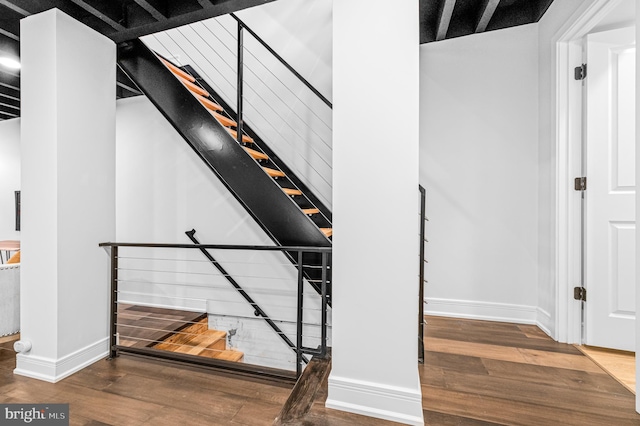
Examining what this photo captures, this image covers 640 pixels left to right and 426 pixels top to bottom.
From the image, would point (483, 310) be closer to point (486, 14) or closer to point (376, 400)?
point (376, 400)

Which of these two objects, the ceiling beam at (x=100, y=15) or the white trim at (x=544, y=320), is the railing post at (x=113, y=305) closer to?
the ceiling beam at (x=100, y=15)

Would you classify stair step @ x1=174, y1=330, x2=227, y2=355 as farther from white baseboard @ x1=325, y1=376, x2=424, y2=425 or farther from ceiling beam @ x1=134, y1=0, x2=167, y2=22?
ceiling beam @ x1=134, y1=0, x2=167, y2=22

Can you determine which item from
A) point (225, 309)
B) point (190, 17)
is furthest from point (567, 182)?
point (225, 309)

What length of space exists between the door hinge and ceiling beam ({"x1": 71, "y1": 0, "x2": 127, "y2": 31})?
3276 mm

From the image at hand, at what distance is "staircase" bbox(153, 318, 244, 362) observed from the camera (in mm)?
2971

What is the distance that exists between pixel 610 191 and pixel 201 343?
3.58m

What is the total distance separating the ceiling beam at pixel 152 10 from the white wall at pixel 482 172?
214 centimetres

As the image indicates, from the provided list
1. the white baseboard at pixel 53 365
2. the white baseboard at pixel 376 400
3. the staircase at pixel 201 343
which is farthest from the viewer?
the staircase at pixel 201 343

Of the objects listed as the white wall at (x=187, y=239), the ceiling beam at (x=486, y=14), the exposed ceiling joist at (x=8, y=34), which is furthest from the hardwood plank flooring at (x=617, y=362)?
the exposed ceiling joist at (x=8, y=34)

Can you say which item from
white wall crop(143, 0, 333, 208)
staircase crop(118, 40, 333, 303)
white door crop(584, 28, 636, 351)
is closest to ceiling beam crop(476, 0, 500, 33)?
white door crop(584, 28, 636, 351)

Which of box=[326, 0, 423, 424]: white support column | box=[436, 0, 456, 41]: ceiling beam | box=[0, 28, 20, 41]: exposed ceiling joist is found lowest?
box=[326, 0, 423, 424]: white support column

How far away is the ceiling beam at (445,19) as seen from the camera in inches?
92.4

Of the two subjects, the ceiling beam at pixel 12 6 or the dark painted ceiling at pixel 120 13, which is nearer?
the ceiling beam at pixel 12 6

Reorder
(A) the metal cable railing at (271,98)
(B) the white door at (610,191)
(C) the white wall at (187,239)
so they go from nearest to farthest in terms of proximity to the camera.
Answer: (B) the white door at (610,191), (A) the metal cable railing at (271,98), (C) the white wall at (187,239)
